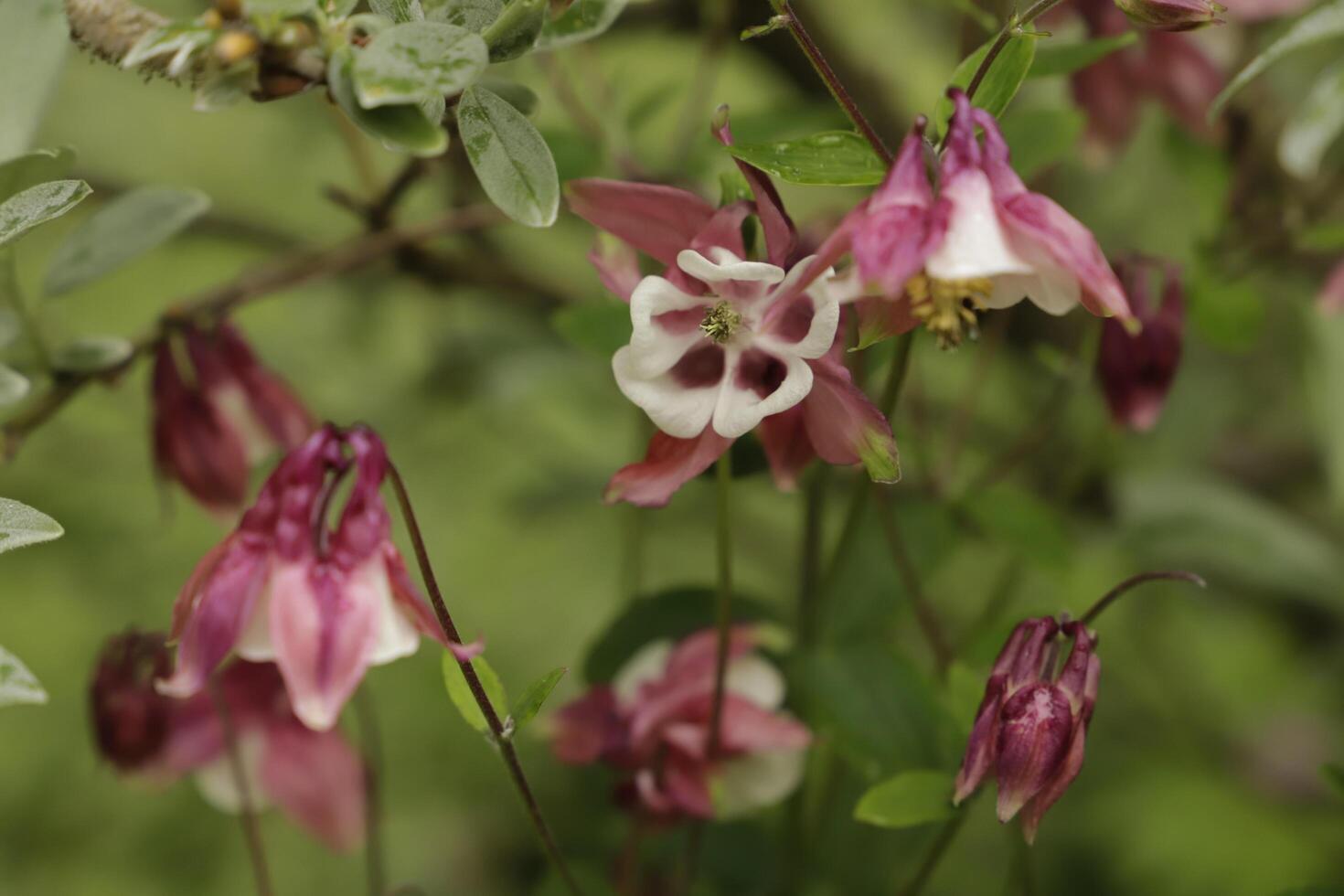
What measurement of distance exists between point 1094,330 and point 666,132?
82 centimetres

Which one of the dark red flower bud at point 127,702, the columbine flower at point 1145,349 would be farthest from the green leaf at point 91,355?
the columbine flower at point 1145,349

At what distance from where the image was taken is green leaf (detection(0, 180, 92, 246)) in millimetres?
442

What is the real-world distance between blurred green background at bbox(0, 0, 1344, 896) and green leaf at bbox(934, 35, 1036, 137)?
0.25m

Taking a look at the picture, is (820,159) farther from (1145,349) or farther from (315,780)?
(315,780)

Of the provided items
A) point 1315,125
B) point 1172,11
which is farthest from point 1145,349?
point 1172,11

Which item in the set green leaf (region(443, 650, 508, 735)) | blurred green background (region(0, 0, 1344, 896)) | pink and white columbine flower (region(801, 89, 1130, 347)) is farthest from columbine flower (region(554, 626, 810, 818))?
pink and white columbine flower (region(801, 89, 1130, 347))

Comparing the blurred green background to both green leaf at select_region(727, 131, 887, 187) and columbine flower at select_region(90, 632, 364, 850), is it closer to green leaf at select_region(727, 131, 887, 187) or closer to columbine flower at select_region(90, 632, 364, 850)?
columbine flower at select_region(90, 632, 364, 850)

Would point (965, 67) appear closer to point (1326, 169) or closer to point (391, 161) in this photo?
point (1326, 169)

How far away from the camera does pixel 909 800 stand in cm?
51

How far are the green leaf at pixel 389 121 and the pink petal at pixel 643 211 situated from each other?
54 millimetres

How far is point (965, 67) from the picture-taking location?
0.44m

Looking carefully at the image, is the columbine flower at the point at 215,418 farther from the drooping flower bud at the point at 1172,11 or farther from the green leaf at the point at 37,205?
the drooping flower bud at the point at 1172,11


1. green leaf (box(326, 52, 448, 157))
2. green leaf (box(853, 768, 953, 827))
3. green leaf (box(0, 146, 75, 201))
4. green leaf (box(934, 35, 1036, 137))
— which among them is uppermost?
green leaf (box(326, 52, 448, 157))

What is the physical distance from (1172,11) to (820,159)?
0.12 m
